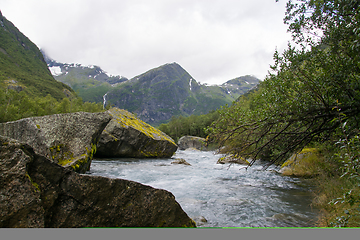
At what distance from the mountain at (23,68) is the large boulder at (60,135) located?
126030 millimetres

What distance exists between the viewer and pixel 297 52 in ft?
21.6

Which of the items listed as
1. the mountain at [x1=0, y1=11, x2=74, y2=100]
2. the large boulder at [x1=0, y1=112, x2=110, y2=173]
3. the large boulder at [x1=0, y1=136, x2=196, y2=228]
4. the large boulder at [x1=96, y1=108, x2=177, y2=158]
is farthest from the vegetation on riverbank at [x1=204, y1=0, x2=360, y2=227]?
the mountain at [x1=0, y1=11, x2=74, y2=100]

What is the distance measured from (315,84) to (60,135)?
10125 millimetres

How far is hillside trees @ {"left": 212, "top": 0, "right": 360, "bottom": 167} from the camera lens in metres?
5.22

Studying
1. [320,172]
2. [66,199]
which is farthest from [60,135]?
[320,172]

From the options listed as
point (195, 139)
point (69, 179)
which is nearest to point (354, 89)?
point (69, 179)

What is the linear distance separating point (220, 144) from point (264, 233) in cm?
554

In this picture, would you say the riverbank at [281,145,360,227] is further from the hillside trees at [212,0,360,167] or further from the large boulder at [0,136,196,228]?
the large boulder at [0,136,196,228]

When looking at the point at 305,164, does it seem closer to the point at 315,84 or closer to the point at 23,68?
the point at 315,84

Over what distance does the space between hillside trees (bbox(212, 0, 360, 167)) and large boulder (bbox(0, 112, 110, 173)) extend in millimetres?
6304

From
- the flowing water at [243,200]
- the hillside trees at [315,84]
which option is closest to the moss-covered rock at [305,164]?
the flowing water at [243,200]

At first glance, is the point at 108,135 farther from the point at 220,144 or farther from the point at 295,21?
the point at 295,21

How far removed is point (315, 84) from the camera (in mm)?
5406

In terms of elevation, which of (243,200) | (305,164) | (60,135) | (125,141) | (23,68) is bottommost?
(243,200)
